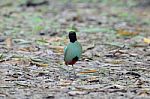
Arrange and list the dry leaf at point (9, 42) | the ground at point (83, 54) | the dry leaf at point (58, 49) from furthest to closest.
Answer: the dry leaf at point (9, 42) → the dry leaf at point (58, 49) → the ground at point (83, 54)

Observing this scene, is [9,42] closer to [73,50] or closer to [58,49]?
[58,49]

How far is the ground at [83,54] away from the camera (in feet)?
15.2

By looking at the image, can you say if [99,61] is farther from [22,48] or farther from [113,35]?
[113,35]

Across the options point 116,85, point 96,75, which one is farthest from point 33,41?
point 116,85

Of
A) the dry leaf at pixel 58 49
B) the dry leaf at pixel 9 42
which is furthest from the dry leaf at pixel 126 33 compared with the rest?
the dry leaf at pixel 9 42

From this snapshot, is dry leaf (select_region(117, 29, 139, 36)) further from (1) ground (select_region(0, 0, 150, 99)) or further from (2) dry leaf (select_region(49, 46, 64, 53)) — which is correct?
(2) dry leaf (select_region(49, 46, 64, 53))

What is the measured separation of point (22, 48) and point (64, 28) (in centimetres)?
233

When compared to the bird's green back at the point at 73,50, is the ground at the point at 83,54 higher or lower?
lower

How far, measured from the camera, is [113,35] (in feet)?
27.6

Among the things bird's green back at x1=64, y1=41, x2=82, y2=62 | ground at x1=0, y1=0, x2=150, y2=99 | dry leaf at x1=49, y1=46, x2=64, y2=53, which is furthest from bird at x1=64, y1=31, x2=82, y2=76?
dry leaf at x1=49, y1=46, x2=64, y2=53

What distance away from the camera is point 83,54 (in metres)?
6.65

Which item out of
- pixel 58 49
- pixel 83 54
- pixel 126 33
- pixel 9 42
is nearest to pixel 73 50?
pixel 83 54

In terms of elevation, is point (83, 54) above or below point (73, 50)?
below

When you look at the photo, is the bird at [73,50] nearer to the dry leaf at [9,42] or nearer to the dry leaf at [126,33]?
the dry leaf at [9,42]
